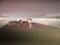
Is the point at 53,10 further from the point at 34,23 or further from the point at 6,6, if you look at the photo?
the point at 6,6

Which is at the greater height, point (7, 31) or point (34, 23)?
point (34, 23)

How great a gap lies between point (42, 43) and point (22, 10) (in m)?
0.60

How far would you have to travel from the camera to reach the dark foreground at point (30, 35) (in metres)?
1.60

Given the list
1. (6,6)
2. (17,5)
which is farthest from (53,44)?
(6,6)

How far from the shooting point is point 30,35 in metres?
1.61

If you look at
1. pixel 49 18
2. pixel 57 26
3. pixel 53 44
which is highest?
pixel 49 18

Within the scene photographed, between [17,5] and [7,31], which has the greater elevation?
[17,5]

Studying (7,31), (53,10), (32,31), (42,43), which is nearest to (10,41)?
(7,31)

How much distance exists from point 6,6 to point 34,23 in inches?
20.2

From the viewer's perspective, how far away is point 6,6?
1655 mm

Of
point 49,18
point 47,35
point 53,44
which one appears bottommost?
point 53,44

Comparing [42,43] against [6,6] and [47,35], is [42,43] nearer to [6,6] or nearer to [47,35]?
[47,35]

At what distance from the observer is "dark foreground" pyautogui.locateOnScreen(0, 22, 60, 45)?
1.60 metres

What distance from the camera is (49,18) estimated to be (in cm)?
163
